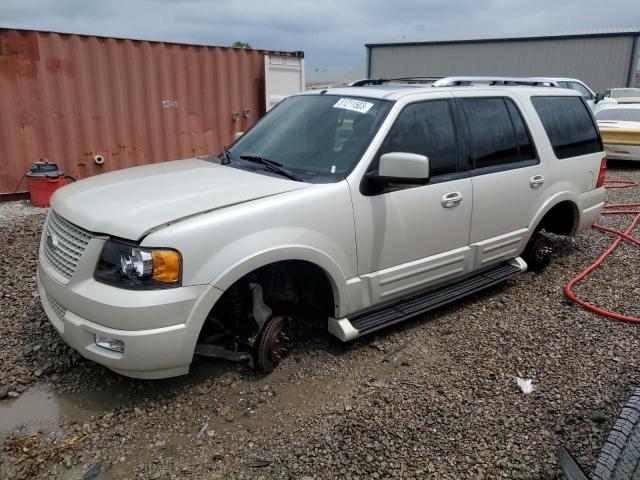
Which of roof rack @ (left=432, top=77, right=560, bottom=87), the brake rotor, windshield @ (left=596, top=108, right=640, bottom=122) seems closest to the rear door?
roof rack @ (left=432, top=77, right=560, bottom=87)

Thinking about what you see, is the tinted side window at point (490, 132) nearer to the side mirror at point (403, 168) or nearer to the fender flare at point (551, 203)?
the fender flare at point (551, 203)

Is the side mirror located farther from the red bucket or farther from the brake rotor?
the red bucket

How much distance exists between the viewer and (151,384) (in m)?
3.21

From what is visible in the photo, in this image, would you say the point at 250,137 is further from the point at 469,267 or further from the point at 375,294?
the point at 469,267

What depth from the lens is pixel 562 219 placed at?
5.22 m

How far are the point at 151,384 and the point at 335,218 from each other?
60.8 inches

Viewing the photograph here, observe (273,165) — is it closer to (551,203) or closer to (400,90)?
→ (400,90)

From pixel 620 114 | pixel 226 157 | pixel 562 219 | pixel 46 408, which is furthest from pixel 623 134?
pixel 46 408

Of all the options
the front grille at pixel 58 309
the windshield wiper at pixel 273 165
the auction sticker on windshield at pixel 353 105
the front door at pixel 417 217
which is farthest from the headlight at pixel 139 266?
the auction sticker on windshield at pixel 353 105

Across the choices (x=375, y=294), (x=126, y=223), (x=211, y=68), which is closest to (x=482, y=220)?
(x=375, y=294)

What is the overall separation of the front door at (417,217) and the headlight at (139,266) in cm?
121

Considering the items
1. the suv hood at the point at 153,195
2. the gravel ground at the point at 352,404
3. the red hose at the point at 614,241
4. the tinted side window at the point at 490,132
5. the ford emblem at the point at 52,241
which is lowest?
the gravel ground at the point at 352,404

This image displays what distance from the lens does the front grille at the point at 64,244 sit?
9.25 feet

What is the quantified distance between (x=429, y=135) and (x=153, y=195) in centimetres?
198
